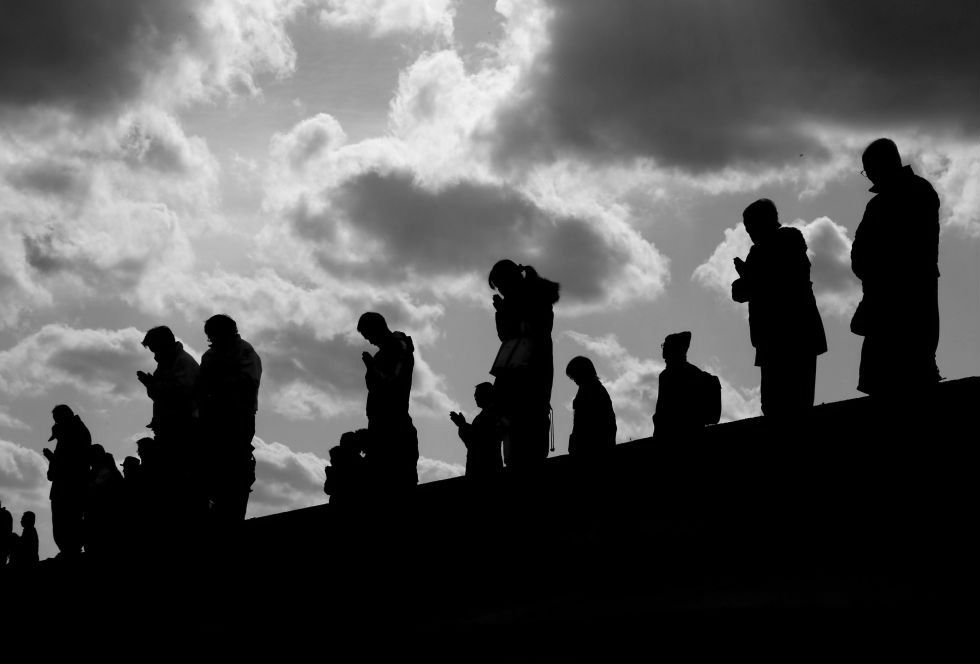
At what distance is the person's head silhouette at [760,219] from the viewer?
8344 mm

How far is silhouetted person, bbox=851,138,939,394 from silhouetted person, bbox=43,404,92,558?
30.0ft

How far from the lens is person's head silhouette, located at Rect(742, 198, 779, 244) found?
8344 millimetres

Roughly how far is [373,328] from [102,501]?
14.9 ft

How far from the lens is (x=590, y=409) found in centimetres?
963

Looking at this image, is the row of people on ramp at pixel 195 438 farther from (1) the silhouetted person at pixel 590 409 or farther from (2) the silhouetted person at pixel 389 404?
(1) the silhouetted person at pixel 590 409

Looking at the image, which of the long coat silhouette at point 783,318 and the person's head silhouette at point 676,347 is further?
the person's head silhouette at point 676,347

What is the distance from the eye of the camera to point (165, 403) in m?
12.1

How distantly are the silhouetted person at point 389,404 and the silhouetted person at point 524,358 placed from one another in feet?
3.18

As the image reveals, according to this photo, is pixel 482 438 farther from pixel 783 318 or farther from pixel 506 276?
pixel 783 318

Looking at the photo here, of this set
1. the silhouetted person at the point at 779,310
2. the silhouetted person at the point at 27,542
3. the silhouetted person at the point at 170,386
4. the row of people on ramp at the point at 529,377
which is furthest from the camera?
the silhouetted person at the point at 27,542

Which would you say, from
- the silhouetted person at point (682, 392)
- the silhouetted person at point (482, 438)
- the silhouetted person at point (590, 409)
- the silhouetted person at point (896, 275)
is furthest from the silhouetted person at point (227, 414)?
the silhouetted person at point (896, 275)

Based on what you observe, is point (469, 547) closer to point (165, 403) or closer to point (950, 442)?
point (950, 442)

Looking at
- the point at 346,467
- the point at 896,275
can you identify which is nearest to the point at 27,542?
the point at 346,467

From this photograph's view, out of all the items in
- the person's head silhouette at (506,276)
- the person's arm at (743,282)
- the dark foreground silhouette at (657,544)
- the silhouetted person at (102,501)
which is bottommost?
the dark foreground silhouette at (657,544)
